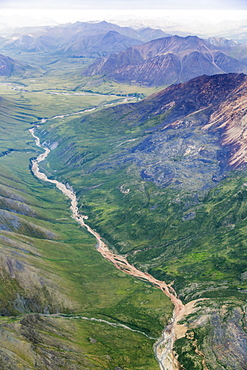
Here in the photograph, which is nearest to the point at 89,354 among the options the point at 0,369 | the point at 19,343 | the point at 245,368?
the point at 19,343

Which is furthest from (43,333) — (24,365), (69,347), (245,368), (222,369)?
(245,368)

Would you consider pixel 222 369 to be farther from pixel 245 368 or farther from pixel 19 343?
pixel 19 343

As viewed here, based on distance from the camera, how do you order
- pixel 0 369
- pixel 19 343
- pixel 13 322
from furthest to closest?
pixel 13 322, pixel 19 343, pixel 0 369

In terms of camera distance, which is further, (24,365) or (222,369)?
(222,369)

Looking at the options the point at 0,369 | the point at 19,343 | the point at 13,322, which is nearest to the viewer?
the point at 0,369

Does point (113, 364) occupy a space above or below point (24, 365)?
below

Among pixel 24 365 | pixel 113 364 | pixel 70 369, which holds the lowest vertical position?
pixel 113 364

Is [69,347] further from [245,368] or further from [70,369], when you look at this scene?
[245,368]

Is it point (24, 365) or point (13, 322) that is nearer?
point (24, 365)

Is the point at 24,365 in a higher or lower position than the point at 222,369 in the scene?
higher
